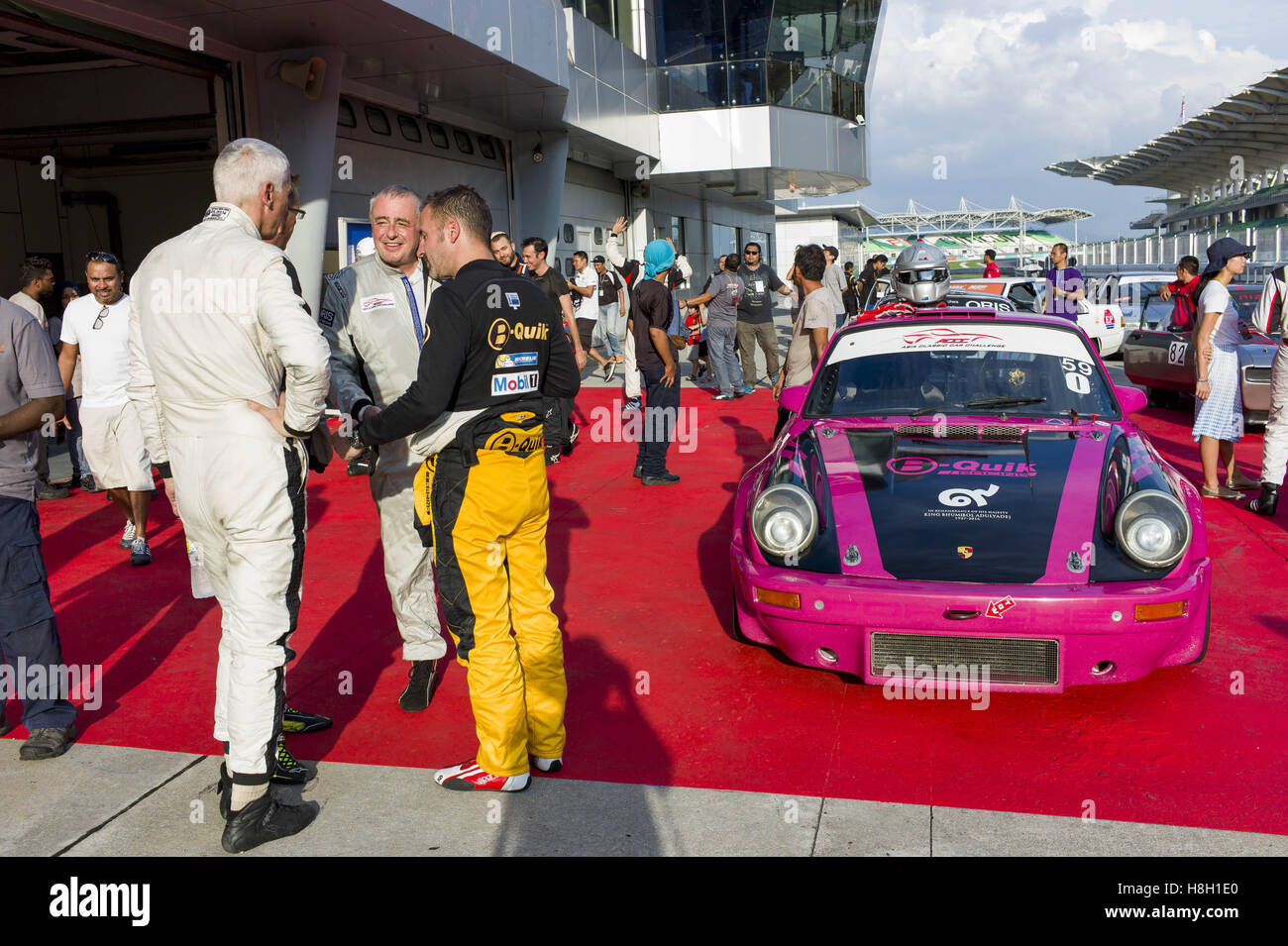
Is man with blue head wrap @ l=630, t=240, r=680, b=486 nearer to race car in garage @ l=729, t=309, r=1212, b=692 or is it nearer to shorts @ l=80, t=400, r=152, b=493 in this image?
race car in garage @ l=729, t=309, r=1212, b=692

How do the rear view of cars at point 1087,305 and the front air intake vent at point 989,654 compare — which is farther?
the rear view of cars at point 1087,305

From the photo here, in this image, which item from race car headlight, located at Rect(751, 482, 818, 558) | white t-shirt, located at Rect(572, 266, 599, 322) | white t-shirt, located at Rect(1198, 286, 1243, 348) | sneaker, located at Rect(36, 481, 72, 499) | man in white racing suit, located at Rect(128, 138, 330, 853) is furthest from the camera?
white t-shirt, located at Rect(572, 266, 599, 322)

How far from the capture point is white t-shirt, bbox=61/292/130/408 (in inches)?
250

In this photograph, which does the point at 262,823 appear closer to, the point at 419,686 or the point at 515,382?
the point at 419,686

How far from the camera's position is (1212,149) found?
49.6 metres

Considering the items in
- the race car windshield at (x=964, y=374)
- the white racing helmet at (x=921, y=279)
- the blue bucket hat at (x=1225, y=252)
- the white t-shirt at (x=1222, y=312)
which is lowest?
the race car windshield at (x=964, y=374)

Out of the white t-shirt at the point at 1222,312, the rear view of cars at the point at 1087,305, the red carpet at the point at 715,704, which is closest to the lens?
the red carpet at the point at 715,704

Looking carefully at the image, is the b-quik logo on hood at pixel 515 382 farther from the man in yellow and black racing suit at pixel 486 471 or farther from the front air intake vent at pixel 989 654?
the front air intake vent at pixel 989 654

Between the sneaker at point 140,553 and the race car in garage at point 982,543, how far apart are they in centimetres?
387

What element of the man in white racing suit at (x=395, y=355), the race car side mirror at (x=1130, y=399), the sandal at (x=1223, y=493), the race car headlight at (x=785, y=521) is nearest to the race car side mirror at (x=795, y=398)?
the race car headlight at (x=785, y=521)

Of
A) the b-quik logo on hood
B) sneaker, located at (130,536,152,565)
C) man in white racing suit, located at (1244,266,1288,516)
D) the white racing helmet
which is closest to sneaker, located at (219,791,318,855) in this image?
the b-quik logo on hood

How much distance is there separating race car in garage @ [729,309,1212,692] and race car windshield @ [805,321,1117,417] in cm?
2

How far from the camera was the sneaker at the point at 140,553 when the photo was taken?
6.28 metres

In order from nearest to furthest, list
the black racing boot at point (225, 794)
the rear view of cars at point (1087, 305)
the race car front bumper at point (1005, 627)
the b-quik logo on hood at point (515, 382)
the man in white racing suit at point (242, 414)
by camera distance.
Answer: the man in white racing suit at point (242, 414), the black racing boot at point (225, 794), the b-quik logo on hood at point (515, 382), the race car front bumper at point (1005, 627), the rear view of cars at point (1087, 305)
